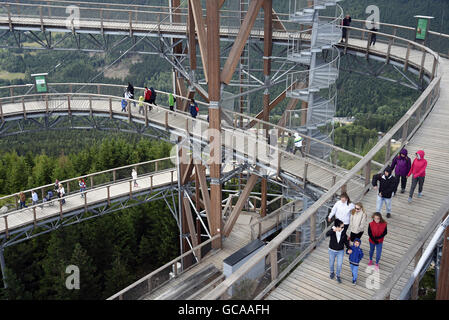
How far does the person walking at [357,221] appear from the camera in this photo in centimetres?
754

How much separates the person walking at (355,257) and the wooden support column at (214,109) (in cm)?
888

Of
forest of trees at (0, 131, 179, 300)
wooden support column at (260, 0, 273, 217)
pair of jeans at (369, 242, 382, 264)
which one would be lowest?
forest of trees at (0, 131, 179, 300)

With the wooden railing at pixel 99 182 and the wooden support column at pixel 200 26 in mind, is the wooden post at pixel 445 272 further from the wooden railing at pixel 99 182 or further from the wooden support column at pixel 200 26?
the wooden railing at pixel 99 182

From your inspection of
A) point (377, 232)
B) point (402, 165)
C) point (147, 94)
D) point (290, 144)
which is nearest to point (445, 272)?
point (377, 232)

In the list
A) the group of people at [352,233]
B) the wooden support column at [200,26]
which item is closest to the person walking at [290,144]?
the wooden support column at [200,26]

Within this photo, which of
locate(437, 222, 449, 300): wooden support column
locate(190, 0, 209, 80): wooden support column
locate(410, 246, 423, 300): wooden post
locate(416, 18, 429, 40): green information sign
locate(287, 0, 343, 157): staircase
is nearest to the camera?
locate(437, 222, 449, 300): wooden support column

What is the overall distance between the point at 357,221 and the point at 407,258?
124 centimetres

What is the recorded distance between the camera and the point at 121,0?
110938 millimetres

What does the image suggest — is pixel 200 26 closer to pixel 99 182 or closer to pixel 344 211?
pixel 344 211

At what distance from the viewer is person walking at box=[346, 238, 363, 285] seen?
287 inches

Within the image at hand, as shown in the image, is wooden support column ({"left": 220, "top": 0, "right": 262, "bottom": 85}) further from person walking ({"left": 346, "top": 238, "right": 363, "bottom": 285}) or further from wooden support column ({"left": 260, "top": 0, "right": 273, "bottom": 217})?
person walking ({"left": 346, "top": 238, "right": 363, "bottom": 285})

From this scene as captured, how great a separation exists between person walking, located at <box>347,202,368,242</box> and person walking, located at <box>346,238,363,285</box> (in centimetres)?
19

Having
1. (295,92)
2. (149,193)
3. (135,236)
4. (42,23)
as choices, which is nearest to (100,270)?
(135,236)

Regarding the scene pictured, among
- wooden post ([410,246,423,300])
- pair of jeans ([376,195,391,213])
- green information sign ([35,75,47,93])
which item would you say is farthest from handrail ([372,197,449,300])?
green information sign ([35,75,47,93])
